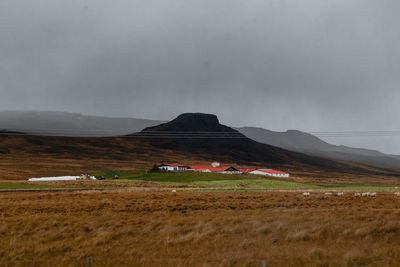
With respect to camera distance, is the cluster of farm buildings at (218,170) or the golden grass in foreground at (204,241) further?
the cluster of farm buildings at (218,170)

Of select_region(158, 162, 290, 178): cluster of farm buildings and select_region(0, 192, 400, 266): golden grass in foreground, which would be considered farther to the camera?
select_region(158, 162, 290, 178): cluster of farm buildings

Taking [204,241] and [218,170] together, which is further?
[218,170]

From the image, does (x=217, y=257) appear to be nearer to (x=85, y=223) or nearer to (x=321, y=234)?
(x=321, y=234)

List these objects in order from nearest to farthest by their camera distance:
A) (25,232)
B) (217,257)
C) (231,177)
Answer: (217,257) < (25,232) < (231,177)

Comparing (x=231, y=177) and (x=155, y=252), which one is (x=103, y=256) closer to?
(x=155, y=252)

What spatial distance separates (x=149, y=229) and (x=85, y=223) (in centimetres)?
490

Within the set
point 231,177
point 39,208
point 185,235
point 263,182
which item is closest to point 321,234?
point 185,235

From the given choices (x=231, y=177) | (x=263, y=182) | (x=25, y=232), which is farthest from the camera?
(x=231, y=177)

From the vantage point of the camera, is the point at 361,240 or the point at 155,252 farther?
the point at 361,240

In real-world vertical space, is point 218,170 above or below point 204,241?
below

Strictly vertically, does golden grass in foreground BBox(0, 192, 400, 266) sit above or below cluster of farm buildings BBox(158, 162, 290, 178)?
above

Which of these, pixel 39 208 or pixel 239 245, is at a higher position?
pixel 239 245

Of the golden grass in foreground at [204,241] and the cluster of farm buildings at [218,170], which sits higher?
the golden grass in foreground at [204,241]

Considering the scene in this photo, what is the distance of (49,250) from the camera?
56.0 ft
